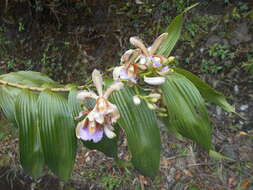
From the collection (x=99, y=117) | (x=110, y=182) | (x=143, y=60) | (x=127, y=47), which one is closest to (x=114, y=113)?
(x=99, y=117)

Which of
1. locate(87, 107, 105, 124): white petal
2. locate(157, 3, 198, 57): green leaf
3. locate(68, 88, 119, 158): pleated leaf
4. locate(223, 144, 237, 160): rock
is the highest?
locate(157, 3, 198, 57): green leaf

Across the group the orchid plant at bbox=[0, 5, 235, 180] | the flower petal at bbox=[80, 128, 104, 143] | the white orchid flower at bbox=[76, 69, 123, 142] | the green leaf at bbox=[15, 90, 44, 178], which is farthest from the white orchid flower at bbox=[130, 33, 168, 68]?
the green leaf at bbox=[15, 90, 44, 178]

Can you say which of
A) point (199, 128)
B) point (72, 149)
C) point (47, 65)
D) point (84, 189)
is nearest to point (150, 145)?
point (199, 128)

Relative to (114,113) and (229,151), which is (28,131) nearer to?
(114,113)

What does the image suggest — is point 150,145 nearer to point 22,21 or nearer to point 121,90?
point 121,90

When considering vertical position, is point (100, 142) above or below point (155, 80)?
below

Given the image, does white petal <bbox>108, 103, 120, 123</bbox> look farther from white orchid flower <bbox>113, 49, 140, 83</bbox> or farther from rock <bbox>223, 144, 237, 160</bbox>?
rock <bbox>223, 144, 237, 160</bbox>

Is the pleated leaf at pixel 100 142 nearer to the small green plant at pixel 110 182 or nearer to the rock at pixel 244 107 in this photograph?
the small green plant at pixel 110 182
